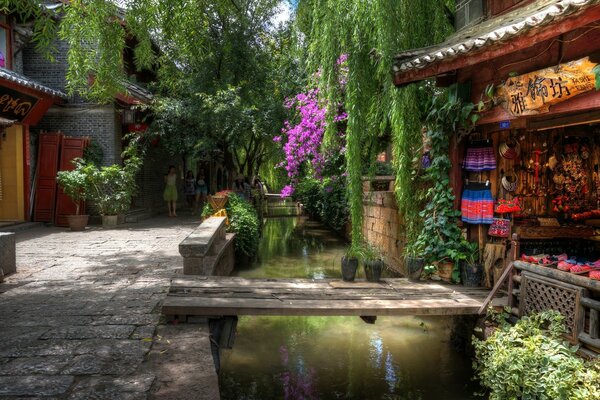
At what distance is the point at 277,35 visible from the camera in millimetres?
16109

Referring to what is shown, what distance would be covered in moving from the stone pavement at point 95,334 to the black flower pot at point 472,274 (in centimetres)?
361

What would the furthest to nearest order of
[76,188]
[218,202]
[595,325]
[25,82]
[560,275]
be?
[76,188] < [218,202] < [25,82] < [560,275] < [595,325]

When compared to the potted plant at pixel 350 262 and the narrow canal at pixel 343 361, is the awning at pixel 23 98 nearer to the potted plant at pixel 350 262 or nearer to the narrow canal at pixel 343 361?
the narrow canal at pixel 343 361

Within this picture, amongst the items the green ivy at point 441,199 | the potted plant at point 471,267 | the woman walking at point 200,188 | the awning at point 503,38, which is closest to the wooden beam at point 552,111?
the green ivy at point 441,199

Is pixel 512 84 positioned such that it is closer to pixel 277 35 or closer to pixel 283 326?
pixel 283 326

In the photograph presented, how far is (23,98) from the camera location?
11320 mm

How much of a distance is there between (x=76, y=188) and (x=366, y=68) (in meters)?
8.47

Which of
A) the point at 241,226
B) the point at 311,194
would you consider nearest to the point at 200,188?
the point at 311,194

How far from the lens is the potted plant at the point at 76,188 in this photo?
11.9 m

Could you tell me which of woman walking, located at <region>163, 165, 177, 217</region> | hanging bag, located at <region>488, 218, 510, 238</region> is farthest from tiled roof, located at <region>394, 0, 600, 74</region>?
woman walking, located at <region>163, 165, 177, 217</region>

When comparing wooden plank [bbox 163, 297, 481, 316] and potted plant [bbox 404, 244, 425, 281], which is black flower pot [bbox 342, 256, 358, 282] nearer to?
potted plant [bbox 404, 244, 425, 281]

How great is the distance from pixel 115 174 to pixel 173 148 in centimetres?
280

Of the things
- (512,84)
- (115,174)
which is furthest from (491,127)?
(115,174)

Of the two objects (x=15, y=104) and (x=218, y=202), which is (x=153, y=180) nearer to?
(x=15, y=104)
